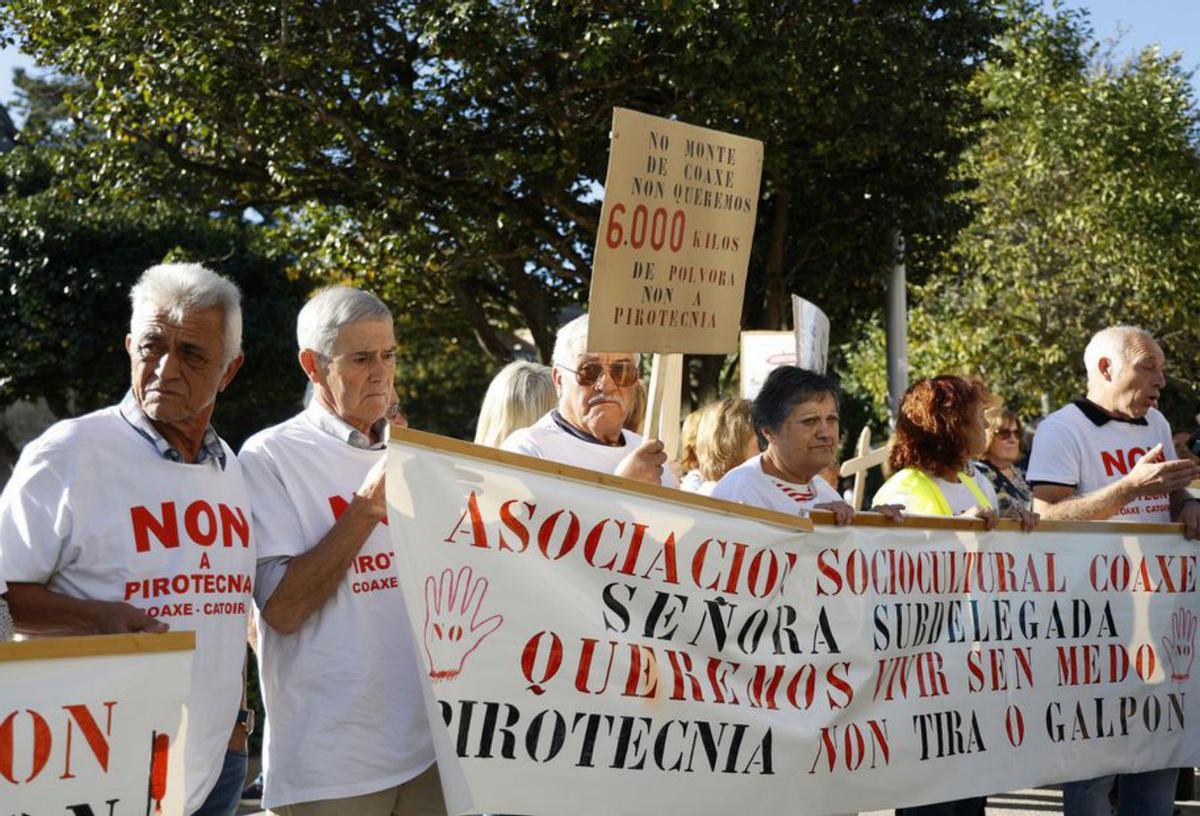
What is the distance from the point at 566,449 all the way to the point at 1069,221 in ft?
75.9

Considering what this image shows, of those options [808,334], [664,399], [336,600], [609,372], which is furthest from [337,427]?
[808,334]

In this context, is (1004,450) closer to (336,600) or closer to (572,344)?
(572,344)

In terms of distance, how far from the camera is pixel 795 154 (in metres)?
16.0

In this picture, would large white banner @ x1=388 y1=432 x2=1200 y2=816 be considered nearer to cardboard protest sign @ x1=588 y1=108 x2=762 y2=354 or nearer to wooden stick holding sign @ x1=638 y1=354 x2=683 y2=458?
wooden stick holding sign @ x1=638 y1=354 x2=683 y2=458

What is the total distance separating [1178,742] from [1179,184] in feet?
73.0

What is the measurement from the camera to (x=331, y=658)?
3527 mm

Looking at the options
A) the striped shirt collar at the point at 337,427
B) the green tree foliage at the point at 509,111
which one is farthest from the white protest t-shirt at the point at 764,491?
the green tree foliage at the point at 509,111

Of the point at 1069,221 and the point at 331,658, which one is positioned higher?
the point at 1069,221

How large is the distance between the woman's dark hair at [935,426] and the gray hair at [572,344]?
1.28 meters

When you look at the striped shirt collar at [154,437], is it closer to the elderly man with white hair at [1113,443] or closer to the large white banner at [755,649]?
the large white banner at [755,649]

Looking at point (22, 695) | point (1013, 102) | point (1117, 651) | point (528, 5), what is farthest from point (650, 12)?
point (1013, 102)

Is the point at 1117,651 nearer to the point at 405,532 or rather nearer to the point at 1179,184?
the point at 405,532

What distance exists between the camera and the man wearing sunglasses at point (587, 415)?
4.43 meters

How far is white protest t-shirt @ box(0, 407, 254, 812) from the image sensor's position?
3.06 m
